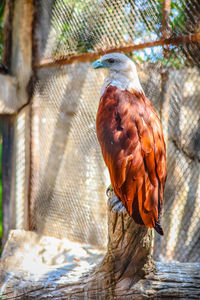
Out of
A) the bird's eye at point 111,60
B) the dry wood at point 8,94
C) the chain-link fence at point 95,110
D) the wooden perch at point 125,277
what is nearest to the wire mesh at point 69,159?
the chain-link fence at point 95,110

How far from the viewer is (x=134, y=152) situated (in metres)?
1.70

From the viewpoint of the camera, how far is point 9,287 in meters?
2.04

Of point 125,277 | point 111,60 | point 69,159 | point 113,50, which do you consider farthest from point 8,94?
point 125,277

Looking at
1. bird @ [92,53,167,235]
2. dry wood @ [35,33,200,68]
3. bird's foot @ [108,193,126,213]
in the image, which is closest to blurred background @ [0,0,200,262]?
dry wood @ [35,33,200,68]

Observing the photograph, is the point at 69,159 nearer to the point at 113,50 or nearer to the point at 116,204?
the point at 113,50

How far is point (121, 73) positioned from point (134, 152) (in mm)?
624

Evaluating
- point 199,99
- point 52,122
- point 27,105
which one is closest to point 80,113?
point 52,122

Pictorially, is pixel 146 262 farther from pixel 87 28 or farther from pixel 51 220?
pixel 87 28

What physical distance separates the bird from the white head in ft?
0.43

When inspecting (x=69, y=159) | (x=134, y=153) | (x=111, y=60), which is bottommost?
(x=134, y=153)

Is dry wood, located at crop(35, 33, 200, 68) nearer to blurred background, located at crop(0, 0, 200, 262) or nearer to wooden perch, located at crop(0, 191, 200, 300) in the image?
blurred background, located at crop(0, 0, 200, 262)

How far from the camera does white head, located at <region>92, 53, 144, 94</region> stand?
Result: 6.53 ft

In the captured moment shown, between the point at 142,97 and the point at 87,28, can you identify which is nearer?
the point at 142,97

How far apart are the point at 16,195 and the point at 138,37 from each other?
206cm
